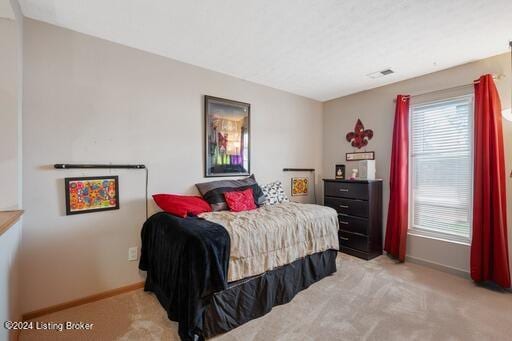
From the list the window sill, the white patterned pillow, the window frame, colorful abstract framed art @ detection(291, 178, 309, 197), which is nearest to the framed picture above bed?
the white patterned pillow

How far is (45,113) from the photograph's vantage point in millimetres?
1987

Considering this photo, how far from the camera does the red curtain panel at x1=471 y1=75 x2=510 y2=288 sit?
2.39 meters

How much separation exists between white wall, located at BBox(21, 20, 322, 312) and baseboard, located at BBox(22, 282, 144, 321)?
0.04 meters

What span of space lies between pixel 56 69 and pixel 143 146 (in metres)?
0.91

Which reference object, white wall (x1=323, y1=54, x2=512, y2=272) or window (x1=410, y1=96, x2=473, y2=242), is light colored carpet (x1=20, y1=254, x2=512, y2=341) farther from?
window (x1=410, y1=96, x2=473, y2=242)

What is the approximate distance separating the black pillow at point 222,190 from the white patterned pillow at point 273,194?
0.31 ft

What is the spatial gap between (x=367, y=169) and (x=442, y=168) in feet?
2.75

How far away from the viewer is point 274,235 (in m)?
2.14

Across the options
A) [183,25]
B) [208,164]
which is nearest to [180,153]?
[208,164]

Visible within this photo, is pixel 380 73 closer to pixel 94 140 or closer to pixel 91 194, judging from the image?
pixel 94 140

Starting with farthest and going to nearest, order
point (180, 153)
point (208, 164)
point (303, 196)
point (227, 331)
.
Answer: point (303, 196), point (208, 164), point (180, 153), point (227, 331)

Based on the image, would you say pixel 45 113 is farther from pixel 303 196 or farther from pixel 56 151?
pixel 303 196

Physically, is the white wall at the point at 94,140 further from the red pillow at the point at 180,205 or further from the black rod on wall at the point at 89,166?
the red pillow at the point at 180,205

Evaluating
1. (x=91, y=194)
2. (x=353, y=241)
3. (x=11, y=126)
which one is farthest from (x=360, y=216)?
(x=11, y=126)
